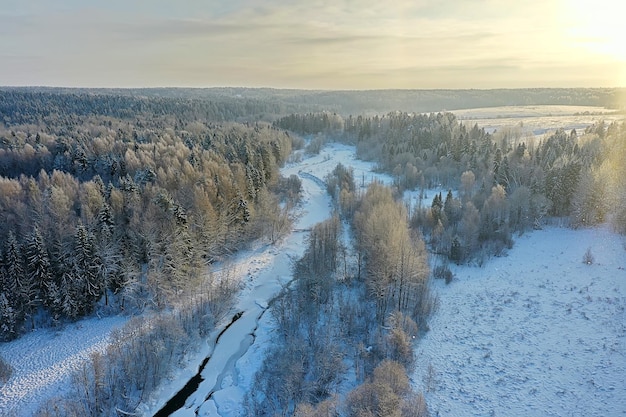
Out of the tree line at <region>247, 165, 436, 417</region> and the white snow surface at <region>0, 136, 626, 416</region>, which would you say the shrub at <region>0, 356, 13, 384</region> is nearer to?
the white snow surface at <region>0, 136, 626, 416</region>

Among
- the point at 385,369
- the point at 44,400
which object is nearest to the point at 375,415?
the point at 385,369

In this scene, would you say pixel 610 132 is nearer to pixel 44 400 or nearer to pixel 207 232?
pixel 207 232

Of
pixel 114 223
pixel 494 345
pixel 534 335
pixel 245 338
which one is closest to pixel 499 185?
pixel 534 335

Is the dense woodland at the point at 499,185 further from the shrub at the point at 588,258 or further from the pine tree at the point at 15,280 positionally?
the pine tree at the point at 15,280

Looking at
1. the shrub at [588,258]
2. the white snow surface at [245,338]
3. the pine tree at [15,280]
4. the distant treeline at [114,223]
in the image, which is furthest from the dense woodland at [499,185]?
the pine tree at [15,280]

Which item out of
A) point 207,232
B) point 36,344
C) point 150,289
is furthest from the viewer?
point 207,232

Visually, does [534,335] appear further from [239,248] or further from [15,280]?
[15,280]

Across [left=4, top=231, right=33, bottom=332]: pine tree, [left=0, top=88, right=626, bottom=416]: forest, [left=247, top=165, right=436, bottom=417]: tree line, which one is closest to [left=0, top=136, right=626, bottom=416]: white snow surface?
[left=0, top=88, right=626, bottom=416]: forest
